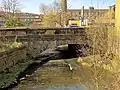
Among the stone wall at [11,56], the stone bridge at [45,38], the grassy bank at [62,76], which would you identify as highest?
the stone bridge at [45,38]

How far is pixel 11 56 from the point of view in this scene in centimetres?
3259

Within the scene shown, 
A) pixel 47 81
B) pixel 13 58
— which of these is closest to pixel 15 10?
pixel 13 58

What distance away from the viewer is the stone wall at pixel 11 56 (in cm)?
2924

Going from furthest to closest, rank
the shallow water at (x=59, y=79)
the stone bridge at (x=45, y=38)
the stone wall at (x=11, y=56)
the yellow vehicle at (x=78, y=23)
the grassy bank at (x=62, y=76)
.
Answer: the yellow vehicle at (x=78, y=23) → the stone bridge at (x=45, y=38) → the stone wall at (x=11, y=56) → the grassy bank at (x=62, y=76) → the shallow water at (x=59, y=79)

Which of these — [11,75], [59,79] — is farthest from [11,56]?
[59,79]

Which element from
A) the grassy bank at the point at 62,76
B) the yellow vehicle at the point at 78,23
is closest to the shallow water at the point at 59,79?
the grassy bank at the point at 62,76

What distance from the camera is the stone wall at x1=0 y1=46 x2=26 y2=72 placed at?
29.2m

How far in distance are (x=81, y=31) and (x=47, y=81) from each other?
1482 cm

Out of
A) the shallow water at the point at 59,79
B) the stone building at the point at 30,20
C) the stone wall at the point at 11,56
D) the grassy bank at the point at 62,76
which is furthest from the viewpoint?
the stone building at the point at 30,20

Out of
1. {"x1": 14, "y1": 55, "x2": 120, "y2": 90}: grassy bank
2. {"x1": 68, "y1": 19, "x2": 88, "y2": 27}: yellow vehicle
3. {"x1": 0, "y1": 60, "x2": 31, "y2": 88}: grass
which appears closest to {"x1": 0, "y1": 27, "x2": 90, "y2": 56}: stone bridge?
{"x1": 14, "y1": 55, "x2": 120, "y2": 90}: grassy bank

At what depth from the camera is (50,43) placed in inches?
1623

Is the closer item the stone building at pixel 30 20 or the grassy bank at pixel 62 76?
the grassy bank at pixel 62 76

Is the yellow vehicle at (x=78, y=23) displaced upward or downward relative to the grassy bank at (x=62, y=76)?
upward

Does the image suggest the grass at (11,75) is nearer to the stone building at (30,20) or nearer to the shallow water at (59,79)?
the shallow water at (59,79)
